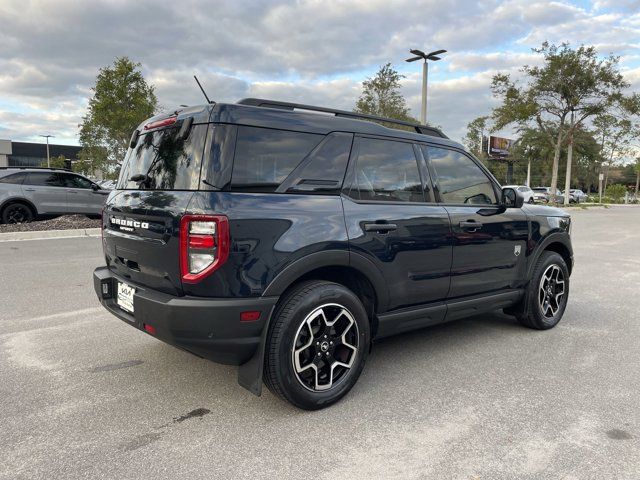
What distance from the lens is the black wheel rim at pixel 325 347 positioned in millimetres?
2967

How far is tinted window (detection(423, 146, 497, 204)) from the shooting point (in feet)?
12.8

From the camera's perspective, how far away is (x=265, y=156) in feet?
9.58

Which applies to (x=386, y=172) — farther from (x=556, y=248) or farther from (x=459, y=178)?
(x=556, y=248)

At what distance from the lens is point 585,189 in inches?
3839

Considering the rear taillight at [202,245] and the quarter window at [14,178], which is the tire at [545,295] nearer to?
the rear taillight at [202,245]

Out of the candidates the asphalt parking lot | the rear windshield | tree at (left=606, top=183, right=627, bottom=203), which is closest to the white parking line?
the asphalt parking lot

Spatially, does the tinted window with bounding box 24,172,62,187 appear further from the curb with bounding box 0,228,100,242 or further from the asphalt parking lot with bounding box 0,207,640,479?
the asphalt parking lot with bounding box 0,207,640,479

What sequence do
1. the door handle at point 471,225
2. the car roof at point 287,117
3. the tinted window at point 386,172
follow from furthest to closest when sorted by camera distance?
1. the door handle at point 471,225
2. the tinted window at point 386,172
3. the car roof at point 287,117

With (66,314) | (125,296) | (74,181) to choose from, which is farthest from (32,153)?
(125,296)

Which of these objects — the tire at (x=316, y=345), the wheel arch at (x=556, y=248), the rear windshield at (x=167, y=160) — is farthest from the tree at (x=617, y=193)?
the rear windshield at (x=167, y=160)

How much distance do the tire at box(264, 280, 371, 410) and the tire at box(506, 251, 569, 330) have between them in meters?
2.14

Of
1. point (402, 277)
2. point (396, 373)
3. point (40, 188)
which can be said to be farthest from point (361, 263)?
point (40, 188)

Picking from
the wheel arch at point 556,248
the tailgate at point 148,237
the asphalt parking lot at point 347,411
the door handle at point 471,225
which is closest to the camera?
the asphalt parking lot at point 347,411

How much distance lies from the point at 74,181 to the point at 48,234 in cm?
254
